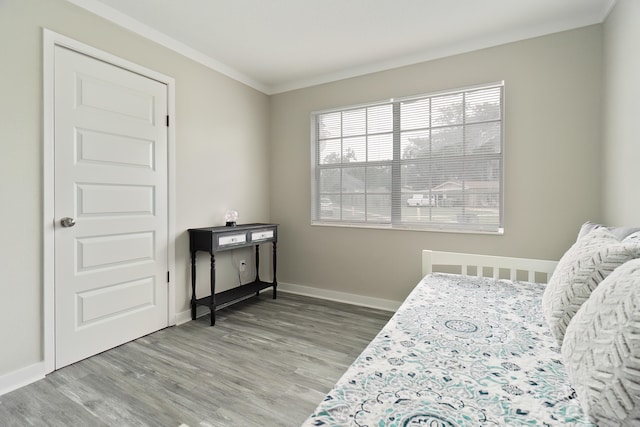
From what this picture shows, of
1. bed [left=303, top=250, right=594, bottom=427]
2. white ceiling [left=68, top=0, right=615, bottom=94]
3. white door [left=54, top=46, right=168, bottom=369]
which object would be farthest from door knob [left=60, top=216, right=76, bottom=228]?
bed [left=303, top=250, right=594, bottom=427]

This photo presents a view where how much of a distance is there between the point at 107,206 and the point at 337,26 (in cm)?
223

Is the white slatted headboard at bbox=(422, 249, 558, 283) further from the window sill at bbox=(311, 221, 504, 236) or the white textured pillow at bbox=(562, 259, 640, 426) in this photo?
the white textured pillow at bbox=(562, 259, 640, 426)

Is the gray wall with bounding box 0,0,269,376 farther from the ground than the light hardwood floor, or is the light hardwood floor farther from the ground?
the gray wall with bounding box 0,0,269,376

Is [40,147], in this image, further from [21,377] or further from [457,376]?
[457,376]

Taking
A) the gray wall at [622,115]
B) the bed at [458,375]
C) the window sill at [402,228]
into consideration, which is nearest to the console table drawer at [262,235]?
the window sill at [402,228]

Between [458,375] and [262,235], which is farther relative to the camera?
[262,235]

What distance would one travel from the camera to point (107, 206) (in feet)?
7.57

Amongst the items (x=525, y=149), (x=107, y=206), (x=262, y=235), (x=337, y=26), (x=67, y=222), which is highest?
(x=337, y=26)

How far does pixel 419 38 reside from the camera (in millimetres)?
2721

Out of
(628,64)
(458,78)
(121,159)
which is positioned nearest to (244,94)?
(121,159)

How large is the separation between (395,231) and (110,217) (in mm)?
2469

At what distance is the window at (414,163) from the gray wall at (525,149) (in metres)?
0.11

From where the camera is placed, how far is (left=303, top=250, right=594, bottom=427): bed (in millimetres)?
792

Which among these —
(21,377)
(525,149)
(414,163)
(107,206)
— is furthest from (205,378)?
(525,149)
